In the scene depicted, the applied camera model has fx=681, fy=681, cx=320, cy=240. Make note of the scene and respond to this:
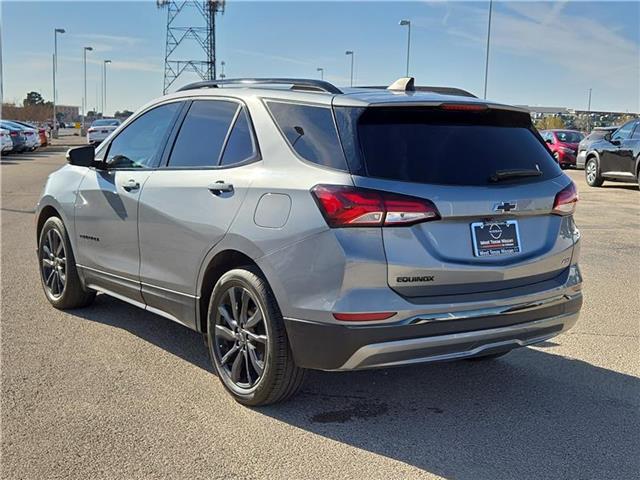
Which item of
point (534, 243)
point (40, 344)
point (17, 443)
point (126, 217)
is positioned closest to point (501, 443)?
point (534, 243)

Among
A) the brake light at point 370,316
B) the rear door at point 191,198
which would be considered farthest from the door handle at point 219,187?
the brake light at point 370,316

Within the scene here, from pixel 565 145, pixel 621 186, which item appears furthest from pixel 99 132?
pixel 621 186

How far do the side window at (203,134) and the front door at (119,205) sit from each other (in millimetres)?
225

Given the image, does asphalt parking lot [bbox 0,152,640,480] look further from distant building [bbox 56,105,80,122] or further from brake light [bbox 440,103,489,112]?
distant building [bbox 56,105,80,122]

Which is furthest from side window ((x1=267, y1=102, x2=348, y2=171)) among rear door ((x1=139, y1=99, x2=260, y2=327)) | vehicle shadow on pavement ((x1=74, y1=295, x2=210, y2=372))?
vehicle shadow on pavement ((x1=74, y1=295, x2=210, y2=372))

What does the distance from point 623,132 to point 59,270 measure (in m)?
15.8

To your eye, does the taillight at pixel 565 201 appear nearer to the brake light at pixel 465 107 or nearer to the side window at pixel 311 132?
the brake light at pixel 465 107

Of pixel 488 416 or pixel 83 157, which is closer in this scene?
pixel 488 416

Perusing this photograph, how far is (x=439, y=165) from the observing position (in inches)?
138

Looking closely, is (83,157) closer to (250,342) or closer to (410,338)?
(250,342)

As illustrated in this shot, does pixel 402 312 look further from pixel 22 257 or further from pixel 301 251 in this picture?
pixel 22 257

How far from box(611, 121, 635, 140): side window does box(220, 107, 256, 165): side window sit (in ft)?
50.9

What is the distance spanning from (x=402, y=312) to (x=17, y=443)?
205 centimetres

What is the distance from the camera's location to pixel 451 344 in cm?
344
